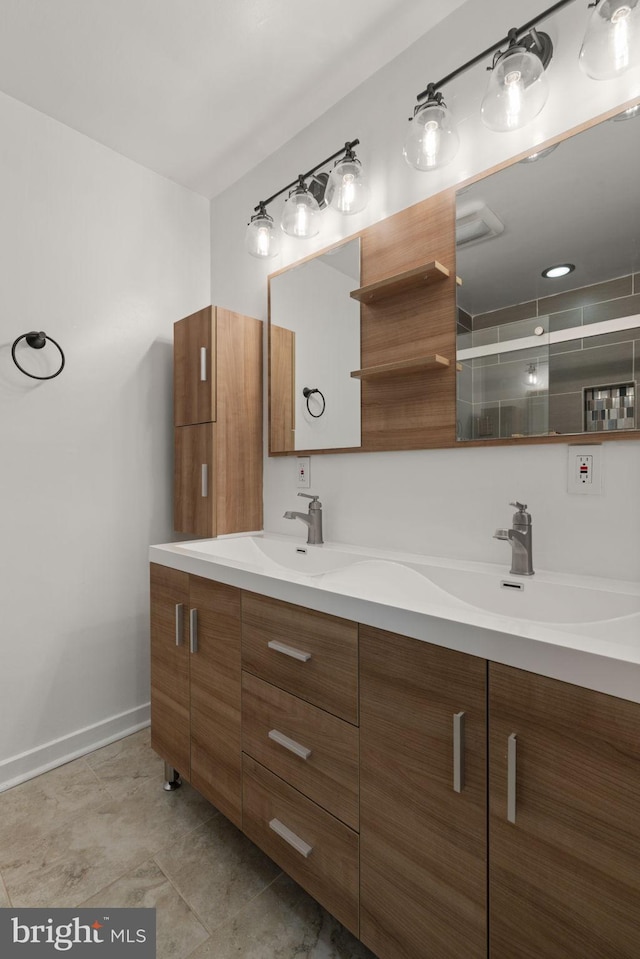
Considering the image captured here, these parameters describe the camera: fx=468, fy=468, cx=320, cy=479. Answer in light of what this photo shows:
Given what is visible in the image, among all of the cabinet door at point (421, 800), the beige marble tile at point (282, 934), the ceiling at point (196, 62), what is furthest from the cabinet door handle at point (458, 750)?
the ceiling at point (196, 62)

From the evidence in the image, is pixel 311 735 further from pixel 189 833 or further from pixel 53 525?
pixel 53 525

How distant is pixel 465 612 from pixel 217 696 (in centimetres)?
85

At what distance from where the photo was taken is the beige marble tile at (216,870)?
1.21 m

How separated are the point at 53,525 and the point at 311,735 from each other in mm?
1383

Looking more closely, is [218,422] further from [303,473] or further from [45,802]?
[45,802]

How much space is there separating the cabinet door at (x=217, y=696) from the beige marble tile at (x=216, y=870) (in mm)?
152

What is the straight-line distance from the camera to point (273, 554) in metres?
1.77

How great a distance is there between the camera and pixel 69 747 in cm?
189

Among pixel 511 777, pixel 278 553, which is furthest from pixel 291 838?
pixel 278 553

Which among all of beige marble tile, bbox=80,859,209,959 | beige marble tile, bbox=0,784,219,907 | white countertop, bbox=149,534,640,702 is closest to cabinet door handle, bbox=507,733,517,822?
white countertop, bbox=149,534,640,702

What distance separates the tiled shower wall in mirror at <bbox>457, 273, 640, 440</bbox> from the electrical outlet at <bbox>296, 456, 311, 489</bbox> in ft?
2.22

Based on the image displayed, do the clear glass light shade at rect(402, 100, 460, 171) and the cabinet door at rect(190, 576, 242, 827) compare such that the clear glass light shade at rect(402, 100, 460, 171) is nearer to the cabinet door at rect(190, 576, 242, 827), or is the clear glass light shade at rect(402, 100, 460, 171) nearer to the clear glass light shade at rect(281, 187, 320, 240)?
the clear glass light shade at rect(281, 187, 320, 240)
